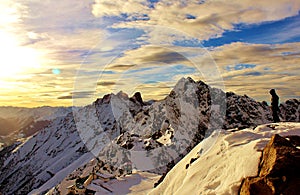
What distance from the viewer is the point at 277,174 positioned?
1351cm

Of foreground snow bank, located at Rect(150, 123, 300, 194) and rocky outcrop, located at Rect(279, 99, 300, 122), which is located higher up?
foreground snow bank, located at Rect(150, 123, 300, 194)

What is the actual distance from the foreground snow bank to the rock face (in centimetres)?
100

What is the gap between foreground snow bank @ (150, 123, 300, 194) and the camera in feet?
52.6

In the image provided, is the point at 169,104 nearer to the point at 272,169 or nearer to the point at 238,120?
the point at 238,120

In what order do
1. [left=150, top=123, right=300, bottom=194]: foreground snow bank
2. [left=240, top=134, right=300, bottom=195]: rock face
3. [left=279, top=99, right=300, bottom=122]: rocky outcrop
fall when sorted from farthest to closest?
[left=279, top=99, right=300, bottom=122]: rocky outcrop → [left=150, top=123, right=300, bottom=194]: foreground snow bank → [left=240, top=134, right=300, bottom=195]: rock face

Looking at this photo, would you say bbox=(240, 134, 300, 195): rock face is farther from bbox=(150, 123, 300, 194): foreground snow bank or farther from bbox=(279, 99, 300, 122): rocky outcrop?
bbox=(279, 99, 300, 122): rocky outcrop

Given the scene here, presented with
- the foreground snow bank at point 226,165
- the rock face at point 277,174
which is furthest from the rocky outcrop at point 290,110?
the rock face at point 277,174

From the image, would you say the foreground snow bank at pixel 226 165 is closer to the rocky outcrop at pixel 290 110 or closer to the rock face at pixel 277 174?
the rock face at pixel 277 174

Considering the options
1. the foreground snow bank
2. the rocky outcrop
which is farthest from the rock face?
the rocky outcrop

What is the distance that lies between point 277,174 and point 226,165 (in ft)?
16.6

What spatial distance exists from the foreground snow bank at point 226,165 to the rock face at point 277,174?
100 centimetres

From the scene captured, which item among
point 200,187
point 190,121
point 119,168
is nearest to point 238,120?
point 190,121

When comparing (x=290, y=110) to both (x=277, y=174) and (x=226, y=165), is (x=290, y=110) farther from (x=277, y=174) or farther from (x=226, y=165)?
(x=277, y=174)

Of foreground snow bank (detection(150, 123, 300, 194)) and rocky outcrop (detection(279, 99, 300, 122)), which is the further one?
rocky outcrop (detection(279, 99, 300, 122))
